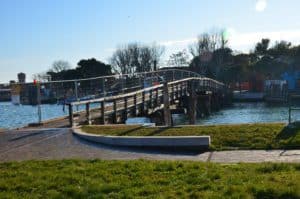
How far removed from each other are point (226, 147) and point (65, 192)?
5.15 m

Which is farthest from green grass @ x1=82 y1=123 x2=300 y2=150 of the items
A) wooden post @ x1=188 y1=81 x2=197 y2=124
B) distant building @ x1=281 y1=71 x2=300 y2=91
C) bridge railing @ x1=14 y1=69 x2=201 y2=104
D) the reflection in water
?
distant building @ x1=281 y1=71 x2=300 y2=91

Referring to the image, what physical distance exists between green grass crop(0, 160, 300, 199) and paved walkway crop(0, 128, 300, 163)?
113 centimetres

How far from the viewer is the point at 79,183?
7.84 m

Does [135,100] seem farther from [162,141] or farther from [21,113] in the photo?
[162,141]

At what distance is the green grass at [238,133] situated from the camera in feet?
37.3

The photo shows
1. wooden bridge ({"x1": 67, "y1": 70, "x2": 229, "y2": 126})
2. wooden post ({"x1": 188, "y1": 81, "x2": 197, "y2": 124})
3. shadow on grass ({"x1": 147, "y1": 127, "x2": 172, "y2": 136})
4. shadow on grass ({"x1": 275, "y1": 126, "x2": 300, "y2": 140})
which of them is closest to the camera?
shadow on grass ({"x1": 275, "y1": 126, "x2": 300, "y2": 140})

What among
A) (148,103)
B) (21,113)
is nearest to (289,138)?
(21,113)

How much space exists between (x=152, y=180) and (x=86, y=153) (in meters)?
4.17

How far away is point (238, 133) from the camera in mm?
12938

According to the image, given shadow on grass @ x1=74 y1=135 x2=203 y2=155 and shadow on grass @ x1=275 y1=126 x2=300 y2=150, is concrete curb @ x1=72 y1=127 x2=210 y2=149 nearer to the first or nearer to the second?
shadow on grass @ x1=74 y1=135 x2=203 y2=155

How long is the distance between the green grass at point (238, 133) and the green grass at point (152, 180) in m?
2.63

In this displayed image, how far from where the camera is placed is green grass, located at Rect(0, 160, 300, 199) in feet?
22.6

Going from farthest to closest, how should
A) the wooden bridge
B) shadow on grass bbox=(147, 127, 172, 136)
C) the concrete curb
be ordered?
the wooden bridge < shadow on grass bbox=(147, 127, 172, 136) < the concrete curb

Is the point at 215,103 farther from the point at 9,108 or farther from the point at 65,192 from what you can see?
the point at 65,192
